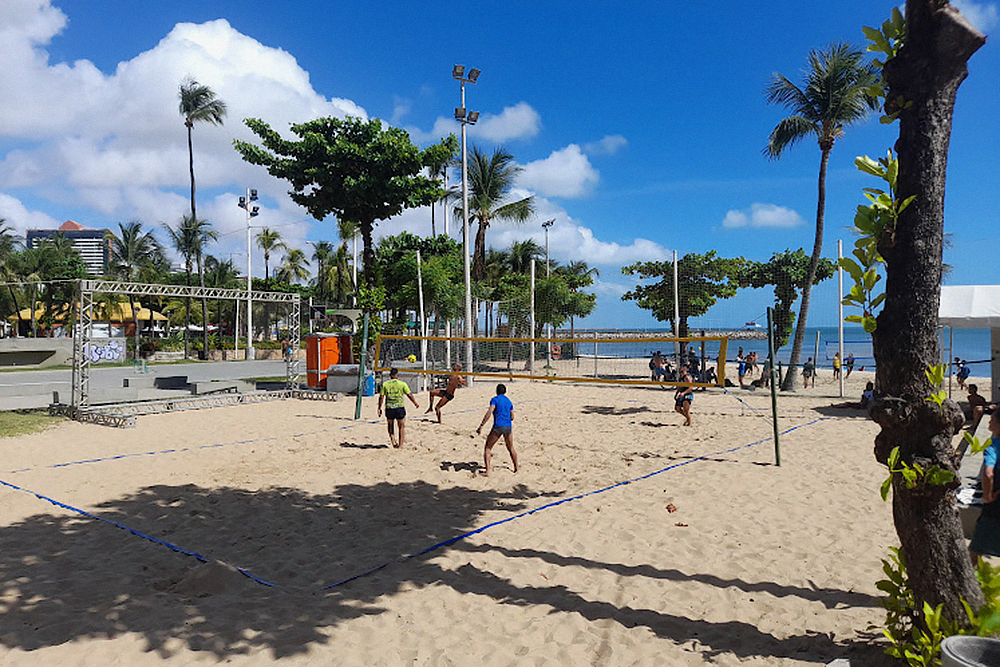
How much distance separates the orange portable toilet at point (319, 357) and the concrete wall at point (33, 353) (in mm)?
21290

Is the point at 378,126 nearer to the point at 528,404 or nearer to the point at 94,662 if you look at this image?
the point at 528,404

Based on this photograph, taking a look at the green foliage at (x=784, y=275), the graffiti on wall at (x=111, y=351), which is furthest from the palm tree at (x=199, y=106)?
the green foliage at (x=784, y=275)

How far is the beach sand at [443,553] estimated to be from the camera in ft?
13.1

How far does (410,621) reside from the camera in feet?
14.2

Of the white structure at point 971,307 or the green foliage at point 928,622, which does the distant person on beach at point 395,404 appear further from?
the white structure at point 971,307

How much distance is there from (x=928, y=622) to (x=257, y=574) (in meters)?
4.84

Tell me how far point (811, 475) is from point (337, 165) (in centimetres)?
1989

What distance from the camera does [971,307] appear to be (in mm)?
13586

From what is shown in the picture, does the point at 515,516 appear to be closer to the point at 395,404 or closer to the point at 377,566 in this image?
the point at 377,566

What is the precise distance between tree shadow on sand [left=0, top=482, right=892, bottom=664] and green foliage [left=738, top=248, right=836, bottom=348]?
22.1 metres

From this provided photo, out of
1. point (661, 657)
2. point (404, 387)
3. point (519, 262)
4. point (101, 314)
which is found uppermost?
point (519, 262)

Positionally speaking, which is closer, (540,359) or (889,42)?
(889,42)

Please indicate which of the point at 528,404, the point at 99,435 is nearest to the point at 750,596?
the point at 528,404

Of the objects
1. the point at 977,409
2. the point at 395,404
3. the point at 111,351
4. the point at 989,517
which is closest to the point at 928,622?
the point at 989,517
